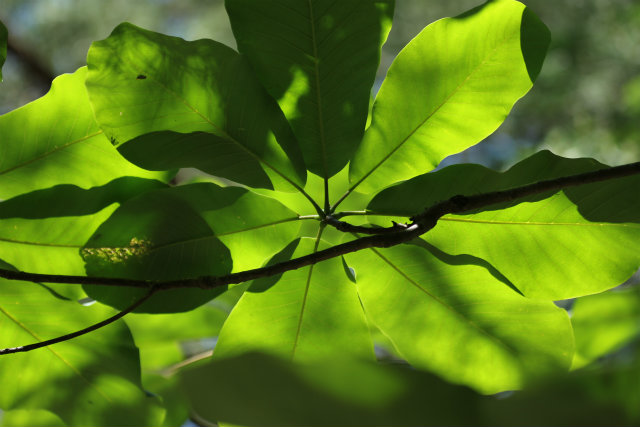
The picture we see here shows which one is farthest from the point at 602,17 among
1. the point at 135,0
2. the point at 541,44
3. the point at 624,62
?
the point at 541,44

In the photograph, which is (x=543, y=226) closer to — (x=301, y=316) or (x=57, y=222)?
(x=301, y=316)

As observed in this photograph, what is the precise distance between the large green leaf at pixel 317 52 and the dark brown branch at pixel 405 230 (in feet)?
0.48

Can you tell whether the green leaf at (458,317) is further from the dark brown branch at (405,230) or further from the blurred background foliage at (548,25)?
the blurred background foliage at (548,25)

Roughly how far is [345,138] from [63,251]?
38 centimetres

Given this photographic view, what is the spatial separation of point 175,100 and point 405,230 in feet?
0.98

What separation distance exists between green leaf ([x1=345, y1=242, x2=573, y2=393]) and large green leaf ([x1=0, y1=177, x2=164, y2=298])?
0.31 metres

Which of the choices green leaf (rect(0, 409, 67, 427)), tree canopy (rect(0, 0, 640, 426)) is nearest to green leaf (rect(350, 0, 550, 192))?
tree canopy (rect(0, 0, 640, 426))

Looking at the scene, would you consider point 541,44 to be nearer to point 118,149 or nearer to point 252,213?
point 252,213

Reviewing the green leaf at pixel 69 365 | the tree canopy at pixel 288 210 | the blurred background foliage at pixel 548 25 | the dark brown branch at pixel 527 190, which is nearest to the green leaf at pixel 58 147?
the tree canopy at pixel 288 210

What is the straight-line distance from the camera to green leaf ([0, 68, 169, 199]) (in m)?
0.72

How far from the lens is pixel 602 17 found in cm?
612

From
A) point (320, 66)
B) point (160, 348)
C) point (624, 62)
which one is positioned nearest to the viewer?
point (320, 66)

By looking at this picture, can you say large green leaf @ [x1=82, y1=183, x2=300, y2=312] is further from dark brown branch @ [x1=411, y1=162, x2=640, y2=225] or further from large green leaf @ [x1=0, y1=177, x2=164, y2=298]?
dark brown branch @ [x1=411, y1=162, x2=640, y2=225]

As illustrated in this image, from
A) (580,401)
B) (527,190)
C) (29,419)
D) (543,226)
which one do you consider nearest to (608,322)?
(580,401)
